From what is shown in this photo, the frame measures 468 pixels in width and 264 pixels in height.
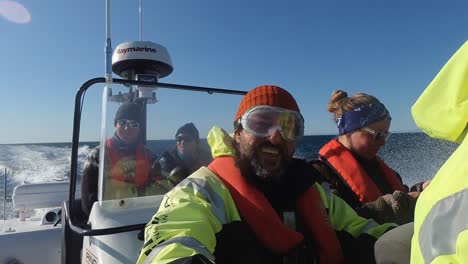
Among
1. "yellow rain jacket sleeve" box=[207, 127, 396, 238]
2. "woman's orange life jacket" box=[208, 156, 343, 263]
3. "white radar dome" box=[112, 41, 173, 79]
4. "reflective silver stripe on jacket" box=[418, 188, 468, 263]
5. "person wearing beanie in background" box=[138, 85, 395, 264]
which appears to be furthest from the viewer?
"white radar dome" box=[112, 41, 173, 79]

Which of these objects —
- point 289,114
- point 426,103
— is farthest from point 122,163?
point 426,103

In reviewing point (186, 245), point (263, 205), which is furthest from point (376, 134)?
point (186, 245)

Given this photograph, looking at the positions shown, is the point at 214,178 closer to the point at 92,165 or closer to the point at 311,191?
the point at 311,191

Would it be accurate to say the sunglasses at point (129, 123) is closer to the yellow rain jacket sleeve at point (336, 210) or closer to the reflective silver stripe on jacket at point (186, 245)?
the yellow rain jacket sleeve at point (336, 210)

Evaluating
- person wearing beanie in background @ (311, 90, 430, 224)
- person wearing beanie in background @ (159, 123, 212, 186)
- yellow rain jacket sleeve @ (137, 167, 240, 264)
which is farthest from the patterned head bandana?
yellow rain jacket sleeve @ (137, 167, 240, 264)

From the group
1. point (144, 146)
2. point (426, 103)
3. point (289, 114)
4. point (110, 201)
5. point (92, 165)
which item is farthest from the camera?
point (92, 165)

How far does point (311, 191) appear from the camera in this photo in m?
1.87

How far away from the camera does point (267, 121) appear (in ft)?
5.82

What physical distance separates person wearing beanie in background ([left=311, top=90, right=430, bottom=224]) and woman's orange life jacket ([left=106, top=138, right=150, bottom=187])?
1.10 metres

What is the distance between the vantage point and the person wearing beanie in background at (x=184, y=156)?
2.32 meters

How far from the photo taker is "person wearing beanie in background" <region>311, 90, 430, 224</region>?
2381mm

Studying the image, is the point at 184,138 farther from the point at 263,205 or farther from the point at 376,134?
the point at 376,134

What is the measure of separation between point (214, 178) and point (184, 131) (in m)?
0.82

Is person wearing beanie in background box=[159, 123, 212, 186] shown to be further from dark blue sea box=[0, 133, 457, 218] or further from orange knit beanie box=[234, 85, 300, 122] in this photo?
orange knit beanie box=[234, 85, 300, 122]
